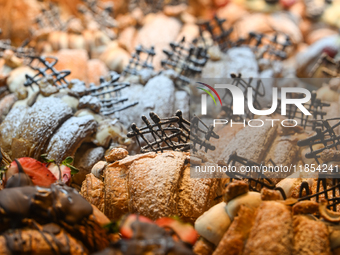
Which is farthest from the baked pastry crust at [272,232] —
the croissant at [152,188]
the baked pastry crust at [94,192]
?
the baked pastry crust at [94,192]

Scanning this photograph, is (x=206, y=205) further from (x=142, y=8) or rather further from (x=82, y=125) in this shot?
(x=142, y=8)

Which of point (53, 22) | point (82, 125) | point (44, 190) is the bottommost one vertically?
point (44, 190)

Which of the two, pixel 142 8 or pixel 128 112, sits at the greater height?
pixel 142 8

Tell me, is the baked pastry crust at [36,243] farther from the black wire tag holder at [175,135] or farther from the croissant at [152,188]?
the black wire tag holder at [175,135]

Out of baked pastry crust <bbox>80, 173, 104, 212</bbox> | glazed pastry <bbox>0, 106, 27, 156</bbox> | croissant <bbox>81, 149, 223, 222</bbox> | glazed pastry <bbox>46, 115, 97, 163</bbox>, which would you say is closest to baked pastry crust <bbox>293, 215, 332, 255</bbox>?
croissant <bbox>81, 149, 223, 222</bbox>

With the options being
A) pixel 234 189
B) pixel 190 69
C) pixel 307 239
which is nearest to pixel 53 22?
pixel 190 69

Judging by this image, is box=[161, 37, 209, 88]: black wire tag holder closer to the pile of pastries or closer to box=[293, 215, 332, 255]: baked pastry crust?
the pile of pastries

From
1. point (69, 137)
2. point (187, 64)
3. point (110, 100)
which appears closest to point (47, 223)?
point (69, 137)
